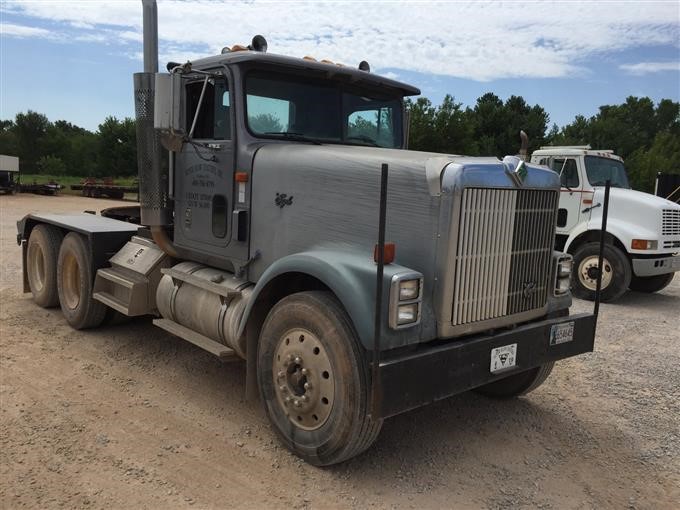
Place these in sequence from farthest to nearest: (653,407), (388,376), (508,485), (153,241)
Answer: (153,241), (653,407), (508,485), (388,376)

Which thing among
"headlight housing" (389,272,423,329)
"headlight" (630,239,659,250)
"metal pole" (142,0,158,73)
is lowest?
"headlight" (630,239,659,250)

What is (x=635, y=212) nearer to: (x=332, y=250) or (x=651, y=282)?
(x=651, y=282)

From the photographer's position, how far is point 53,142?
6844 cm

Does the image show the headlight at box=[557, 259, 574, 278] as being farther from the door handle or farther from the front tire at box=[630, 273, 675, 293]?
the front tire at box=[630, 273, 675, 293]

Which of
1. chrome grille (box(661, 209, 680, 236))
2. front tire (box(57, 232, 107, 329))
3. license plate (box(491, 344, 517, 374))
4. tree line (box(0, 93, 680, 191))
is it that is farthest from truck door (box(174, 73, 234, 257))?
tree line (box(0, 93, 680, 191))

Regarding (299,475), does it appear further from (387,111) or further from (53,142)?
(53,142)

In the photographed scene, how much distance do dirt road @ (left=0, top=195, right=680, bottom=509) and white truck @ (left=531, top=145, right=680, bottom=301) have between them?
3.46m

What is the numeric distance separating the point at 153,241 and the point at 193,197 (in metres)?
1.03

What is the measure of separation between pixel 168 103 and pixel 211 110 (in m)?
0.42

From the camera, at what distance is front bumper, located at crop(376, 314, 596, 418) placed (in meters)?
3.08

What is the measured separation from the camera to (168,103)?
4.40 meters

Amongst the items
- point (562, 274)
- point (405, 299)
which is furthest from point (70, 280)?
point (562, 274)

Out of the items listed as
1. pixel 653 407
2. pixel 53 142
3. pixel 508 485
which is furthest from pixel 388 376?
pixel 53 142

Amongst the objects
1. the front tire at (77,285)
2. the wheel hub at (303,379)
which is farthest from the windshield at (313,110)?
the front tire at (77,285)
